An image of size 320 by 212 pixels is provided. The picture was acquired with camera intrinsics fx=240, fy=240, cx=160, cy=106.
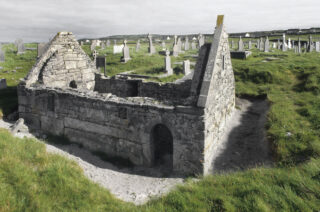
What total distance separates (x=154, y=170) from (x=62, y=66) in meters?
8.14

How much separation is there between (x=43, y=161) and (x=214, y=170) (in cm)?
532

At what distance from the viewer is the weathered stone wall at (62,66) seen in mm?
12375

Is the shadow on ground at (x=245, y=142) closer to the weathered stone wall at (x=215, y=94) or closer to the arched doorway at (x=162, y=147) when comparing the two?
the weathered stone wall at (x=215, y=94)

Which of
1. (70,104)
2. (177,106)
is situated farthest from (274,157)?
(70,104)

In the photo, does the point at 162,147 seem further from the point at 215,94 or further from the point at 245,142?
the point at 245,142

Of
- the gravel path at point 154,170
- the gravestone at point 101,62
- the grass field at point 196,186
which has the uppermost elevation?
the gravestone at point 101,62

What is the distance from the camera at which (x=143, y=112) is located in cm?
840

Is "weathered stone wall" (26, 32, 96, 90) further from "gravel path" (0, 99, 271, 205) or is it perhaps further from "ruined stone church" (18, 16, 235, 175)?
"gravel path" (0, 99, 271, 205)

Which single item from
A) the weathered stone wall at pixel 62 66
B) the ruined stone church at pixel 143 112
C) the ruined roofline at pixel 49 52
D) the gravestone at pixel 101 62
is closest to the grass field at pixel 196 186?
the ruined stone church at pixel 143 112

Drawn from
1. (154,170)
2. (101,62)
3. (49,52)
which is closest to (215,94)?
(154,170)

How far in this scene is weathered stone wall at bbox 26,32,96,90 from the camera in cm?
1238

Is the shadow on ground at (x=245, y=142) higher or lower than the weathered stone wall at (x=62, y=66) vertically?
lower

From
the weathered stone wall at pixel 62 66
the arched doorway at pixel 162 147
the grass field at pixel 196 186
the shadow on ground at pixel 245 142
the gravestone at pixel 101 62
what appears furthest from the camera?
the gravestone at pixel 101 62

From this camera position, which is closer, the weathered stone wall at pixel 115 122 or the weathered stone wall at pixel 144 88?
the weathered stone wall at pixel 115 122
